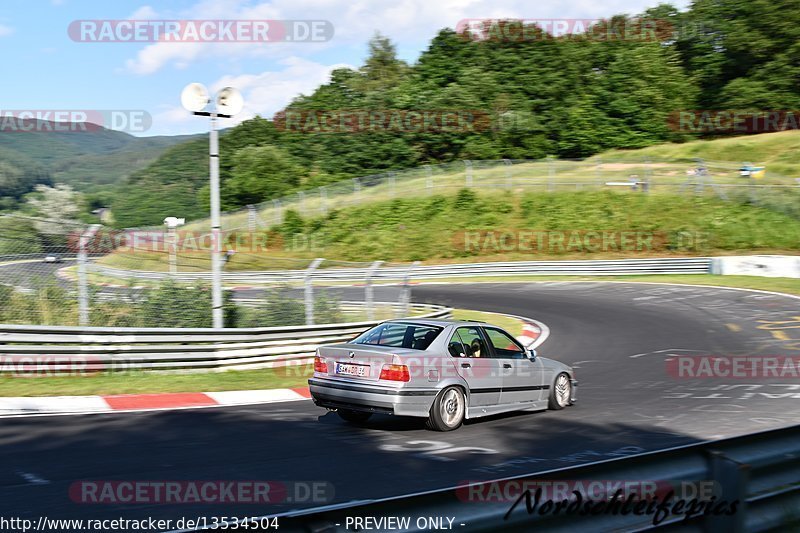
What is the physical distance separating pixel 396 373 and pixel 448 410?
849mm

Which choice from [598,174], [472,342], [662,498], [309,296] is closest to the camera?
[662,498]

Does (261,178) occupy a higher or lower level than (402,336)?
higher

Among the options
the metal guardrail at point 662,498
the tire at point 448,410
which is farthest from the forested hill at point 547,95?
the metal guardrail at point 662,498

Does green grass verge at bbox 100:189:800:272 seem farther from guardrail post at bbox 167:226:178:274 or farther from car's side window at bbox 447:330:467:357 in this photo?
car's side window at bbox 447:330:467:357

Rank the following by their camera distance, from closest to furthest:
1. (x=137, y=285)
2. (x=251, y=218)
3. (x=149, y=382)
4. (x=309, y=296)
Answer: (x=149, y=382) < (x=137, y=285) < (x=309, y=296) < (x=251, y=218)

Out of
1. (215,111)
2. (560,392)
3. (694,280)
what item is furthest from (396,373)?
(694,280)

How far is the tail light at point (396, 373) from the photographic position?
884 cm

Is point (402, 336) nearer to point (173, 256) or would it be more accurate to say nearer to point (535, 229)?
point (173, 256)

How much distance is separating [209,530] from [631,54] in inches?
2973

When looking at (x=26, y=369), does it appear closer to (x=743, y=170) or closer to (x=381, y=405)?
(x=381, y=405)

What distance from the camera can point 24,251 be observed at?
11836 mm

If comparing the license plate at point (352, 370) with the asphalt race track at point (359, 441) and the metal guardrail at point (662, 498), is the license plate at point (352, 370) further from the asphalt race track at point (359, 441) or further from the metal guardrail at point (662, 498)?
the metal guardrail at point (662, 498)

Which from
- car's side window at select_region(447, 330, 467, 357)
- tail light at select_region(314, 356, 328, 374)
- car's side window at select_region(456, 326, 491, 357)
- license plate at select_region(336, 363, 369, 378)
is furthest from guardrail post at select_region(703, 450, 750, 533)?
tail light at select_region(314, 356, 328, 374)

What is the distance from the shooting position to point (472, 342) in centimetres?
979
